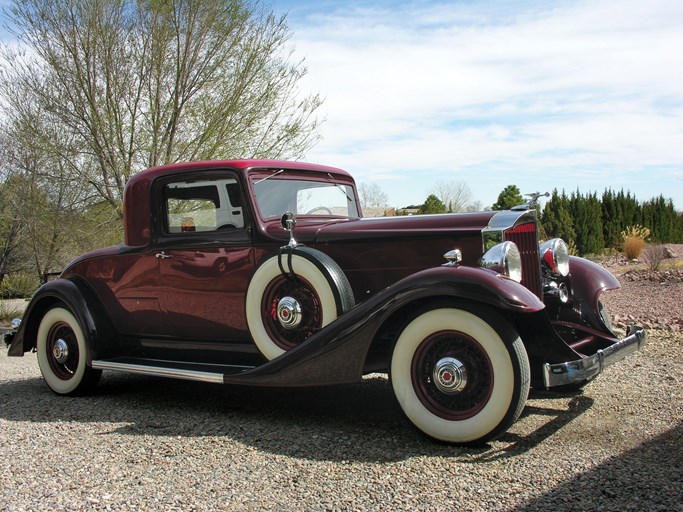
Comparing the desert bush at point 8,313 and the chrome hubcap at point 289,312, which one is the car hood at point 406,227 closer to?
the chrome hubcap at point 289,312

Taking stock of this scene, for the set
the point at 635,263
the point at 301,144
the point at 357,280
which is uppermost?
the point at 301,144

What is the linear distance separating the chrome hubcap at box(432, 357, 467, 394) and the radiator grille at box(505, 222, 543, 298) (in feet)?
3.75

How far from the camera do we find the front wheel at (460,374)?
10.7 ft

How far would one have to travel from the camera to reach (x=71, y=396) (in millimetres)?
5145

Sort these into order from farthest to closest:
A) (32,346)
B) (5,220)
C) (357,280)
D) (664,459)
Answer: (5,220) < (32,346) < (357,280) < (664,459)

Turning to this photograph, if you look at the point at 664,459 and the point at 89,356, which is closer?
the point at 664,459

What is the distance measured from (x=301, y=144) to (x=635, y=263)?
8193 mm

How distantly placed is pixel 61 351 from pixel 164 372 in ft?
4.41

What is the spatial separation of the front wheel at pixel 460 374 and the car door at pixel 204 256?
4.58 feet

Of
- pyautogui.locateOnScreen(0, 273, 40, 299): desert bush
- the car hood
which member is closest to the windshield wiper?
the car hood

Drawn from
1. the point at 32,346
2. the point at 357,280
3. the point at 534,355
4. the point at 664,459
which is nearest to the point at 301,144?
the point at 32,346

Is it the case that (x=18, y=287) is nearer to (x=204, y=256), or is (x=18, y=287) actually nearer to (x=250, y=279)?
(x=204, y=256)

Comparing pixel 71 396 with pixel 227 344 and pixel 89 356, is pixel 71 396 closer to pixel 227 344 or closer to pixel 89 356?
pixel 89 356

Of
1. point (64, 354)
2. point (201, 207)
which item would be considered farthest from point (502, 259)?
point (64, 354)
